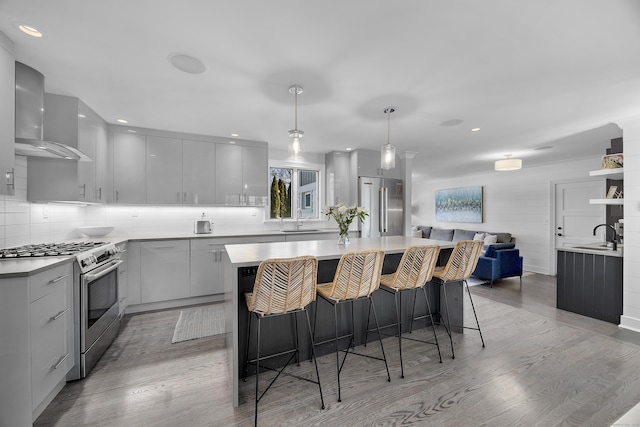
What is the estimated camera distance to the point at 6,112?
6.22 feet

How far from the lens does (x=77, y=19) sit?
1.68 m

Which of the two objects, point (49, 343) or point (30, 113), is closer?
point (49, 343)

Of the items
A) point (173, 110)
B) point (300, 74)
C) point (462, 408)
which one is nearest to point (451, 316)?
point (462, 408)

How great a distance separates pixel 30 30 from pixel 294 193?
3.76 m

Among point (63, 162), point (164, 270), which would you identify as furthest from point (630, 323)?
point (63, 162)

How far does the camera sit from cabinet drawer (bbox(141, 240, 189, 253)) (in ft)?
11.3

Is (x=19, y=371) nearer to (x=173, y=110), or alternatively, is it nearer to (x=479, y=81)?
(x=173, y=110)

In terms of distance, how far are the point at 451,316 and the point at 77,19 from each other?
3.95 meters

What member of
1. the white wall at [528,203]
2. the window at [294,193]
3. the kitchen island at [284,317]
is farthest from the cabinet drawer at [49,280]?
the white wall at [528,203]

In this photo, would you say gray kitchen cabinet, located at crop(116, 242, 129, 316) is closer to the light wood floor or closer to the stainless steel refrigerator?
the light wood floor

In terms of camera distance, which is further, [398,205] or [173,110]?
[398,205]

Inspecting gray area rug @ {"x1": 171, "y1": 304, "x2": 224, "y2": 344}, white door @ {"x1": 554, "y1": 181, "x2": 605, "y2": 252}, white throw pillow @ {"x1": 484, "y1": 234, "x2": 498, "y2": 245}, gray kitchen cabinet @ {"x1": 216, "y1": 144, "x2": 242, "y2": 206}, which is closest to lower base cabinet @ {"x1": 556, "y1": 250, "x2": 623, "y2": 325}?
white throw pillow @ {"x1": 484, "y1": 234, "x2": 498, "y2": 245}

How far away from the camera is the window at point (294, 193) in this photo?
5.03 m

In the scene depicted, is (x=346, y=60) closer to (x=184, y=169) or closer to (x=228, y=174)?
(x=228, y=174)
